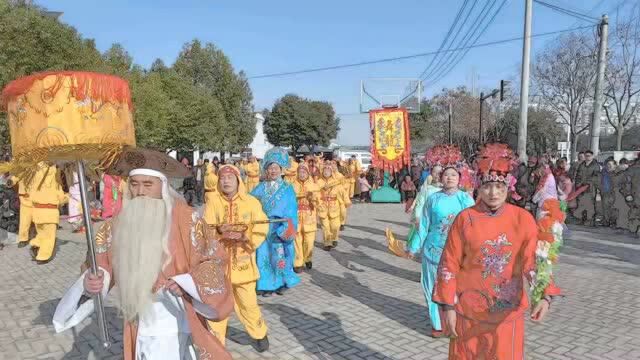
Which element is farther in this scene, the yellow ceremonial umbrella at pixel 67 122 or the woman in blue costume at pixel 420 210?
the woman in blue costume at pixel 420 210

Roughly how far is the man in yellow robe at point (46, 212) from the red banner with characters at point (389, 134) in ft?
34.4

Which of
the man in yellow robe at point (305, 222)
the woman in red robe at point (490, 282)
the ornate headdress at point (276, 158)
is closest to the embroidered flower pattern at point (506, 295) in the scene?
the woman in red robe at point (490, 282)

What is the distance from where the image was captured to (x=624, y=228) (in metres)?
12.1

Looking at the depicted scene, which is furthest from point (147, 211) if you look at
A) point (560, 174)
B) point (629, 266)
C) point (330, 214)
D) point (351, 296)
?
point (560, 174)

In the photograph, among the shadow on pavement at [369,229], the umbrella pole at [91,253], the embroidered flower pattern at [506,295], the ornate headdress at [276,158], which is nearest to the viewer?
the umbrella pole at [91,253]

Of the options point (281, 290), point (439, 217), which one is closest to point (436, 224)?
point (439, 217)

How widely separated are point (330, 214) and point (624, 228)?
7.29 m

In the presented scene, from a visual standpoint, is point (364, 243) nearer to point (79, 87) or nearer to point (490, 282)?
point (490, 282)

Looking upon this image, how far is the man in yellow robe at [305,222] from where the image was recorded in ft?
26.8

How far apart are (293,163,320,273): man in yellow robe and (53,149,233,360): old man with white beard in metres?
5.21

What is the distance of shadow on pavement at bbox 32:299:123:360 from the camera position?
464 centimetres

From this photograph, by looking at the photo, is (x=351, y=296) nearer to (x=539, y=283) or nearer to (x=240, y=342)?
(x=240, y=342)

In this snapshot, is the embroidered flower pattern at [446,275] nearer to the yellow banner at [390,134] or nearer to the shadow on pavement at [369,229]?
the shadow on pavement at [369,229]

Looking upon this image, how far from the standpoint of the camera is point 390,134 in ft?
55.8
